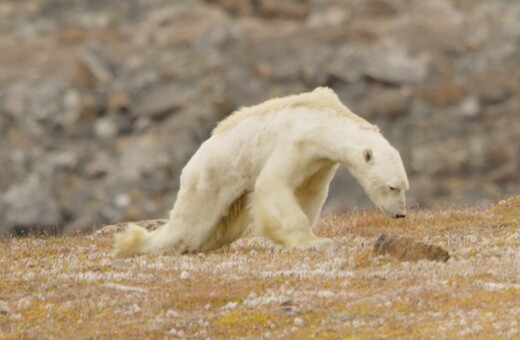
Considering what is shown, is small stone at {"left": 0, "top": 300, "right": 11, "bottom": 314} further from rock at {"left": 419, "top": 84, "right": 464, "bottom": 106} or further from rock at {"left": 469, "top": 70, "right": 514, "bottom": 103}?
rock at {"left": 469, "top": 70, "right": 514, "bottom": 103}

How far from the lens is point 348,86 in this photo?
4215 inches

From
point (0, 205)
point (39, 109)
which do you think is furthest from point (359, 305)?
point (39, 109)

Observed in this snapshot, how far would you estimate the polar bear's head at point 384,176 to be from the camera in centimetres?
2092

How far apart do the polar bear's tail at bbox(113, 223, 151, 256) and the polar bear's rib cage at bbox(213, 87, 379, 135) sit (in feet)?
6.50

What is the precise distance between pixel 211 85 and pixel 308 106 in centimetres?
8697

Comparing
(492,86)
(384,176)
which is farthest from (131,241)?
(492,86)

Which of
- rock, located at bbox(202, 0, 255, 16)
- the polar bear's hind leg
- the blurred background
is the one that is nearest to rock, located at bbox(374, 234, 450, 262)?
the polar bear's hind leg

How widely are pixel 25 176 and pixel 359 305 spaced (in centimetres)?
8027

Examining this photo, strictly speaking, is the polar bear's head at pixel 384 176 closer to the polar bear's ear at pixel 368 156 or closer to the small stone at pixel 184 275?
the polar bear's ear at pixel 368 156

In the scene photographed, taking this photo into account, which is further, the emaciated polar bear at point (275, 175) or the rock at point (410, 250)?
the emaciated polar bear at point (275, 175)

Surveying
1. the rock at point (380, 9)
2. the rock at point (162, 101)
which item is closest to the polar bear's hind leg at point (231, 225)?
the rock at point (162, 101)

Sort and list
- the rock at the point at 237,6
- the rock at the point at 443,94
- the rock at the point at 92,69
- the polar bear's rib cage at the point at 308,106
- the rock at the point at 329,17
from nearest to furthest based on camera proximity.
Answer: the polar bear's rib cage at the point at 308,106 < the rock at the point at 92,69 < the rock at the point at 443,94 < the rock at the point at 329,17 < the rock at the point at 237,6

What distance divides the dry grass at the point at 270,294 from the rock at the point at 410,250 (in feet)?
0.54

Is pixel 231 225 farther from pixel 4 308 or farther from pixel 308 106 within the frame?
pixel 4 308
